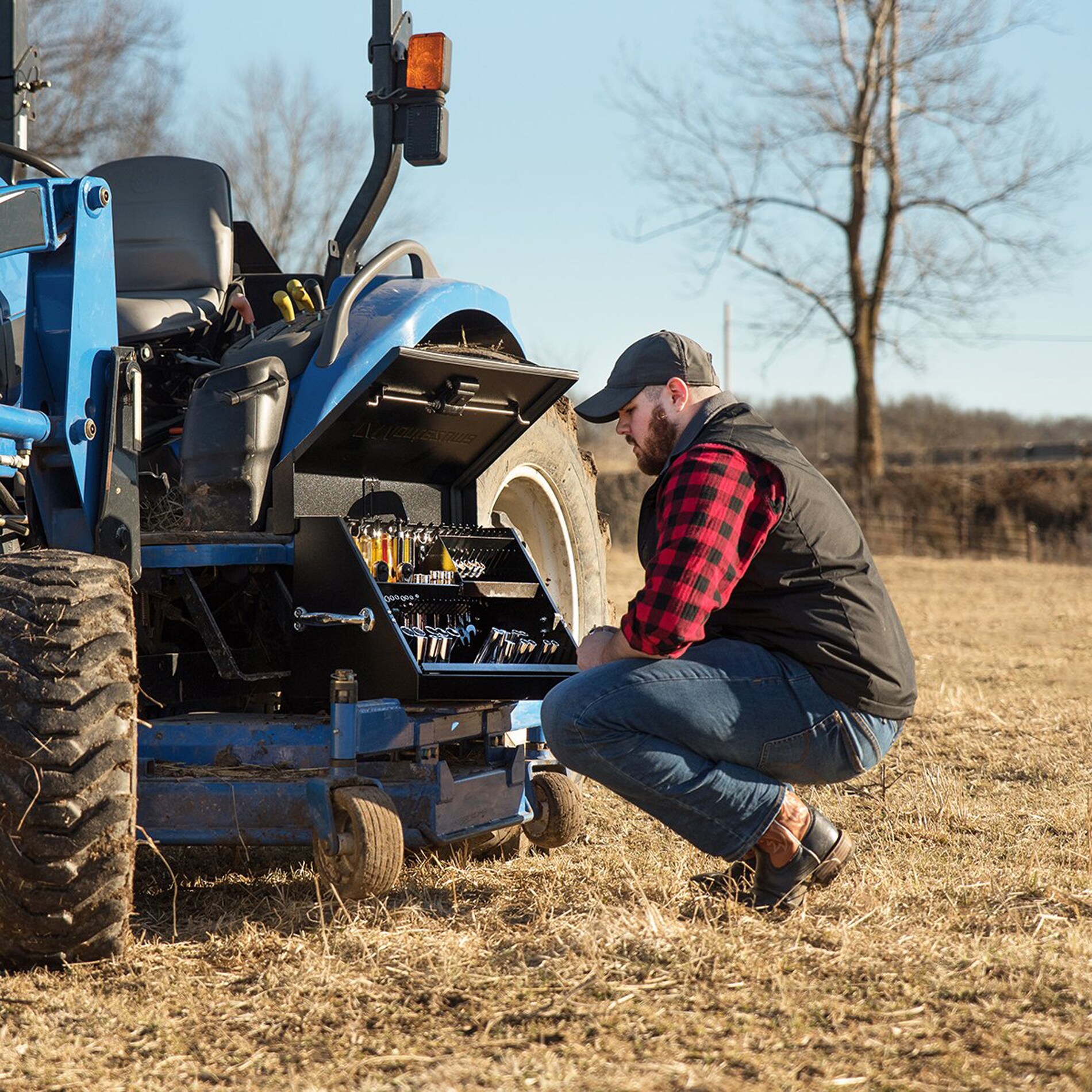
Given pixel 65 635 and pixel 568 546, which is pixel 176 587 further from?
pixel 568 546

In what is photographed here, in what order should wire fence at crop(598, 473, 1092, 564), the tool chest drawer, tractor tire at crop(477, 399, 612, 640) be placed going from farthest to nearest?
wire fence at crop(598, 473, 1092, 564)
tractor tire at crop(477, 399, 612, 640)
the tool chest drawer

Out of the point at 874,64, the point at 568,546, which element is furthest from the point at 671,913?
the point at 874,64

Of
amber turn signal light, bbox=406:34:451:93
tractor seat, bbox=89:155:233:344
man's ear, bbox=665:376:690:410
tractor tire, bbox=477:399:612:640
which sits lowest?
tractor tire, bbox=477:399:612:640

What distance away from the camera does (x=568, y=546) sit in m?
4.86

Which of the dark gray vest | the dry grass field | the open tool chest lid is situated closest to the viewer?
the dry grass field

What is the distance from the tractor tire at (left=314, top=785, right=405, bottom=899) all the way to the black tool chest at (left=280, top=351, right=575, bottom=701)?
414mm

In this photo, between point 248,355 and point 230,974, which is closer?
point 230,974

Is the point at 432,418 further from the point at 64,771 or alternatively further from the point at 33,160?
the point at 64,771

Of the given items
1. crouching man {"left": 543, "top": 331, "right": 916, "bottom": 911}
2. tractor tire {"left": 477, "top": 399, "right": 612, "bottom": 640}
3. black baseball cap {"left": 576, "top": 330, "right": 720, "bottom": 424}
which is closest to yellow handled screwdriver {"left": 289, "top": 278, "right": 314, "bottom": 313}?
tractor tire {"left": 477, "top": 399, "right": 612, "bottom": 640}

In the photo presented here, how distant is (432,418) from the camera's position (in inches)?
165

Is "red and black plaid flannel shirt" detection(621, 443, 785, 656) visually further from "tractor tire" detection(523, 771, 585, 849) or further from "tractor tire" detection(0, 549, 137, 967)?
"tractor tire" detection(0, 549, 137, 967)

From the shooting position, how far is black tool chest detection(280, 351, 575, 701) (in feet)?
11.9

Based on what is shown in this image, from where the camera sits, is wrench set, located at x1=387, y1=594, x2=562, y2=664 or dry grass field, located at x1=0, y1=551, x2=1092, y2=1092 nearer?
dry grass field, located at x1=0, y1=551, x2=1092, y2=1092

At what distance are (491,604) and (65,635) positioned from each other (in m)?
1.44
